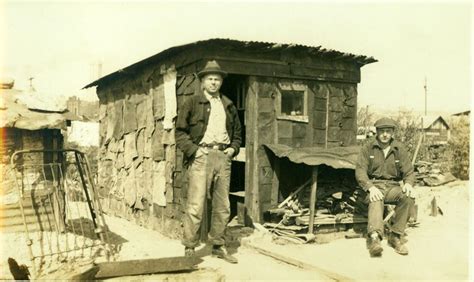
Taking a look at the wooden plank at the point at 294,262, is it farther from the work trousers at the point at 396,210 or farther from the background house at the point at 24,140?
the background house at the point at 24,140

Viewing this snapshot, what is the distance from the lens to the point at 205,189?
5863 millimetres

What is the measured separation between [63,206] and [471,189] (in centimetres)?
602

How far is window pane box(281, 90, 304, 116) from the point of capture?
28.7 ft

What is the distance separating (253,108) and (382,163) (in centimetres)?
259

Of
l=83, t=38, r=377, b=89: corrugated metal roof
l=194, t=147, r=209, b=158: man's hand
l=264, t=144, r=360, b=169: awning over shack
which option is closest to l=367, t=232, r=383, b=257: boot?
l=264, t=144, r=360, b=169: awning over shack

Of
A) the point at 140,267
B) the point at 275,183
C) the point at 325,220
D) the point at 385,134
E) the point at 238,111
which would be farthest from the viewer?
the point at 238,111

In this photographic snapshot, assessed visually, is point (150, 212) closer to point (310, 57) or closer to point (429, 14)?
point (310, 57)

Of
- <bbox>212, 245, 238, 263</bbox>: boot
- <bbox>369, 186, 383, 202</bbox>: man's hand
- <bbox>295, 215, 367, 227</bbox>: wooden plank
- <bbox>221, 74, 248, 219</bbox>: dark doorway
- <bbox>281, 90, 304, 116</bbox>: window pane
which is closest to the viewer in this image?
<bbox>212, 245, 238, 263</bbox>: boot

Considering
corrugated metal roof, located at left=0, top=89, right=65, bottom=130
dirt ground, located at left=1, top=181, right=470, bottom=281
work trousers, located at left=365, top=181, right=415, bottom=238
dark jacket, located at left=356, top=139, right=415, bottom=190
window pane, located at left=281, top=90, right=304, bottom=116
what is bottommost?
dirt ground, located at left=1, top=181, right=470, bottom=281

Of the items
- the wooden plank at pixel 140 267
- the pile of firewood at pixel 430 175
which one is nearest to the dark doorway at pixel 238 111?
the wooden plank at pixel 140 267

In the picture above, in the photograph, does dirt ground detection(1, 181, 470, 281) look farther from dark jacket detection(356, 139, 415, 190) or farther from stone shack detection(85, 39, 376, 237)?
dark jacket detection(356, 139, 415, 190)

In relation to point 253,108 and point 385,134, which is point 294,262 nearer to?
point 385,134

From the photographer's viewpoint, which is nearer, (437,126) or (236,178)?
(236,178)

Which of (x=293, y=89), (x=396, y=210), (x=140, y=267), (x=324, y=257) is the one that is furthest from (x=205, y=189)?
(x=293, y=89)
